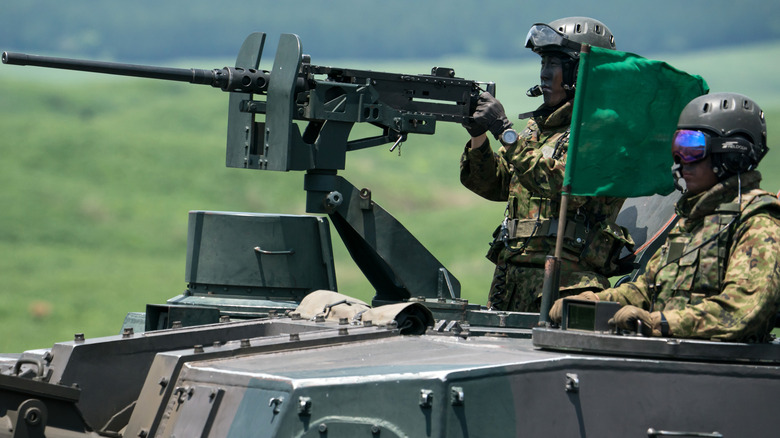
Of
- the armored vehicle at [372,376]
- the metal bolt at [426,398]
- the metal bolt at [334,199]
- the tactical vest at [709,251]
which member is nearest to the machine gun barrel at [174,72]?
the armored vehicle at [372,376]

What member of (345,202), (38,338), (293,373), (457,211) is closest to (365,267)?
(345,202)

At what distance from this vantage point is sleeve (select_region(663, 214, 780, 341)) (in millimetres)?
6078

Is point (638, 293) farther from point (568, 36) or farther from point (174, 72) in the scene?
point (174, 72)

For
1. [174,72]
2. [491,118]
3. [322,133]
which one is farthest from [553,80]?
[174,72]

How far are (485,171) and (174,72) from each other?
218 centimetres

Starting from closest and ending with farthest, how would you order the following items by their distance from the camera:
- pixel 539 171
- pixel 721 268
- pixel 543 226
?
1. pixel 721 268
2. pixel 539 171
3. pixel 543 226

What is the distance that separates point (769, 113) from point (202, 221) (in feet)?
70.4

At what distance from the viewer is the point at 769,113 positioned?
28250mm

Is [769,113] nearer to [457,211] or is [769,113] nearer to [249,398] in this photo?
[457,211]

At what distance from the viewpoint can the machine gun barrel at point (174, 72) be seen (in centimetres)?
907

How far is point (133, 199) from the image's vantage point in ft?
80.9

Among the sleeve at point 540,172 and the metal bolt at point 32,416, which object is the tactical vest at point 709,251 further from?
the metal bolt at point 32,416

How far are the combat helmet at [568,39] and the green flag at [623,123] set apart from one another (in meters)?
0.98

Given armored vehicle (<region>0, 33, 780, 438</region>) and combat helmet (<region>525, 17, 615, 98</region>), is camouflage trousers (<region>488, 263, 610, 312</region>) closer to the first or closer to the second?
armored vehicle (<region>0, 33, 780, 438</region>)
